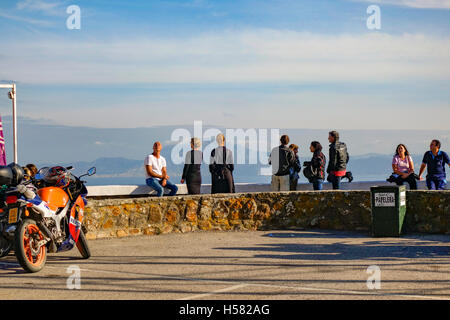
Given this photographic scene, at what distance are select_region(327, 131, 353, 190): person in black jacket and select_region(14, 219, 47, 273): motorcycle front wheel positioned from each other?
804 centimetres

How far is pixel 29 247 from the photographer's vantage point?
8992 mm

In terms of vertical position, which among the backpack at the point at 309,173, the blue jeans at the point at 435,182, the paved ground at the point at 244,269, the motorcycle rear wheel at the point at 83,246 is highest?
the backpack at the point at 309,173

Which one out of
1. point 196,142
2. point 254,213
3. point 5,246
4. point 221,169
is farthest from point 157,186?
point 5,246

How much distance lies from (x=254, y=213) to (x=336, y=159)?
9.67 ft

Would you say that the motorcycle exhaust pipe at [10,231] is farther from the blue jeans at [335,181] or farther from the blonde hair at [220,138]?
the blue jeans at [335,181]

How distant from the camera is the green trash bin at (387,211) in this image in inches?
503

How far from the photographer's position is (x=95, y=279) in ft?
27.6

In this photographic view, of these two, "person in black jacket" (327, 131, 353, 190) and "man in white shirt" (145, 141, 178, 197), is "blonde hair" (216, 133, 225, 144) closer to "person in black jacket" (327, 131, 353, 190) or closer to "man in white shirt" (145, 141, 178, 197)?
"man in white shirt" (145, 141, 178, 197)

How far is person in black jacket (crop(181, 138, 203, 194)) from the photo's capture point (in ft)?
49.4

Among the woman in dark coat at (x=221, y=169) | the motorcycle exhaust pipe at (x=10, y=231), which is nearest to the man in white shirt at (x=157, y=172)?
the woman in dark coat at (x=221, y=169)

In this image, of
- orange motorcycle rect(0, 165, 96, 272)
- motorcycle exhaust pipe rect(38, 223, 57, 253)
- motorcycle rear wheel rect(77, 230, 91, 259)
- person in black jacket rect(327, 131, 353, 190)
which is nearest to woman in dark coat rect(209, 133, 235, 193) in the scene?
person in black jacket rect(327, 131, 353, 190)

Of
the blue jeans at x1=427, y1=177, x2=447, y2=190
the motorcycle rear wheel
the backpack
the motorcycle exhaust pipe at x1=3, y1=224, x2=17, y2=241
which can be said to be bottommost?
the motorcycle rear wheel

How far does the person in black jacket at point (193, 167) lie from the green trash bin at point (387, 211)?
3.78m
